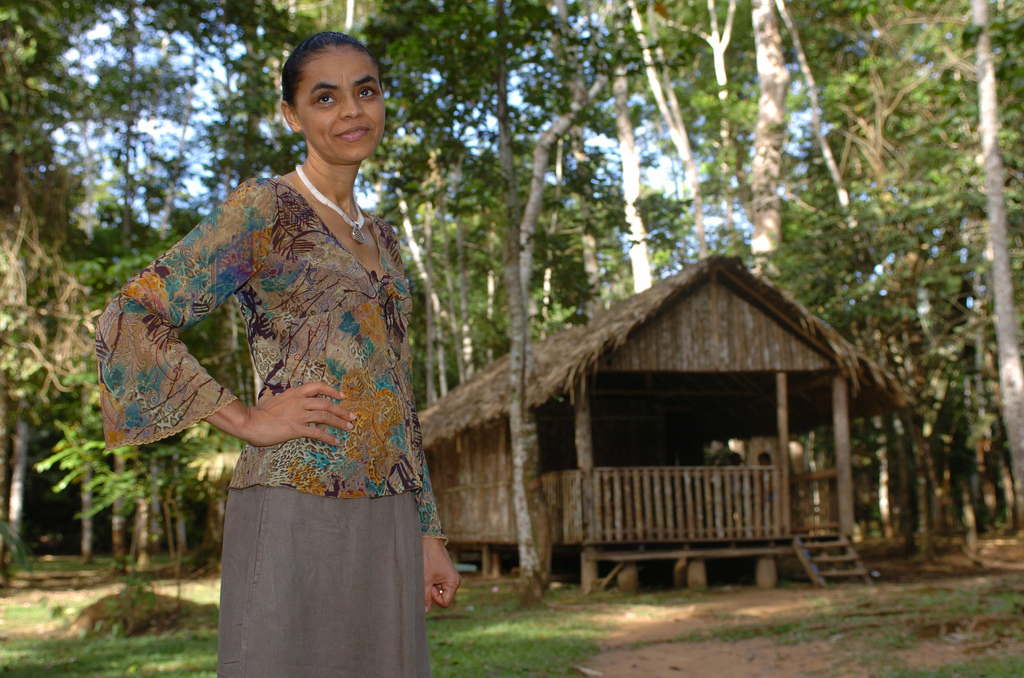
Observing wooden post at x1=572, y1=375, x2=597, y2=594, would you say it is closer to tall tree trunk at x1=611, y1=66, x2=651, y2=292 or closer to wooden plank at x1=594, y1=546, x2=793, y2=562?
wooden plank at x1=594, y1=546, x2=793, y2=562

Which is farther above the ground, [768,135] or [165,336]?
[768,135]

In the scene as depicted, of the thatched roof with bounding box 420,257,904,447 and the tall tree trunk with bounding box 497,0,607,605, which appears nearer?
the tall tree trunk with bounding box 497,0,607,605

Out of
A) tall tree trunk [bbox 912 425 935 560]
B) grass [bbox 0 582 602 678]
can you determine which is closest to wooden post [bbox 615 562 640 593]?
grass [bbox 0 582 602 678]

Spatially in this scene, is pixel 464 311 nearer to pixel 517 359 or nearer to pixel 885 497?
pixel 517 359

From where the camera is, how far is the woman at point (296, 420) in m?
1.41

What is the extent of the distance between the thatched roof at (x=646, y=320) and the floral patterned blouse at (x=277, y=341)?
891 centimetres

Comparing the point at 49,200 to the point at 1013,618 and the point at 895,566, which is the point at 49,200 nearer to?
the point at 1013,618

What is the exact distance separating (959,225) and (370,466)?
15.3 meters

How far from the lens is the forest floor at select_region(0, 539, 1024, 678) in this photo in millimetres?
6125

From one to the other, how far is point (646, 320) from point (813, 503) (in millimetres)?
4347

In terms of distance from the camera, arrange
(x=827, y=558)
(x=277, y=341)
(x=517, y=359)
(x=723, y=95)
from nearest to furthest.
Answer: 1. (x=277, y=341)
2. (x=517, y=359)
3. (x=827, y=558)
4. (x=723, y=95)

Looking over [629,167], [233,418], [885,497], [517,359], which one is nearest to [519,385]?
[517,359]

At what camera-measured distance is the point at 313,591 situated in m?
1.45

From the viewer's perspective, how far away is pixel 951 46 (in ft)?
59.7
